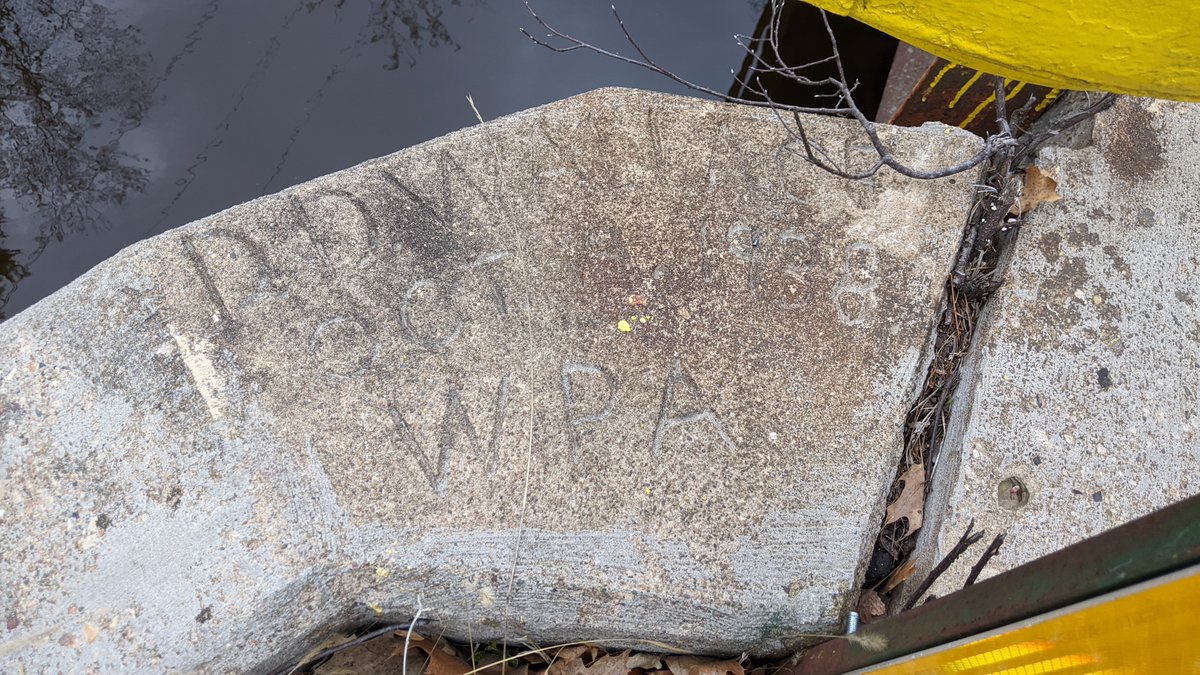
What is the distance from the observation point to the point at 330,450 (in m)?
1.60

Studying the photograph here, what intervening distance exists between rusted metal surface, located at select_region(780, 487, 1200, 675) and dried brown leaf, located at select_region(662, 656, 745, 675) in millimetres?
531

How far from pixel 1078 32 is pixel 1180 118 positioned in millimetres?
1661

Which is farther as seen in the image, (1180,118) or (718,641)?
(1180,118)

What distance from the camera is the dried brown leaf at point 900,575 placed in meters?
1.75

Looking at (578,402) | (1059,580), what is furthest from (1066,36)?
(578,402)

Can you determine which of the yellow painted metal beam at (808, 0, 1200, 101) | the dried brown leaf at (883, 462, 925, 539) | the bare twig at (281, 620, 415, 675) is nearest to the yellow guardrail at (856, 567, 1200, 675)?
the yellow painted metal beam at (808, 0, 1200, 101)

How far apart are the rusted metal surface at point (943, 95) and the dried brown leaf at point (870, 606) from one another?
5.95 feet

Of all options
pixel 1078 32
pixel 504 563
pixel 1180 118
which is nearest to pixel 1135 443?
pixel 1180 118

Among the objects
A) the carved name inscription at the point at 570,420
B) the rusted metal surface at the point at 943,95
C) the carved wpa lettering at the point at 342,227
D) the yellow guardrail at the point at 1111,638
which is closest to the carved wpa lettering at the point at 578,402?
the carved name inscription at the point at 570,420

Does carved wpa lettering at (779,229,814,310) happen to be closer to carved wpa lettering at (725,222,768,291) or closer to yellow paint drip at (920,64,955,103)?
carved wpa lettering at (725,222,768,291)

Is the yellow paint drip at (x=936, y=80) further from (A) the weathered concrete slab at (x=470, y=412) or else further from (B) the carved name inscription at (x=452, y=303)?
(B) the carved name inscription at (x=452, y=303)

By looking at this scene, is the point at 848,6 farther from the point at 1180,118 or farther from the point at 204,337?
the point at 1180,118

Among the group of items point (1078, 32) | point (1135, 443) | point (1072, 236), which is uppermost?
point (1078, 32)

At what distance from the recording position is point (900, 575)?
1.76 meters
